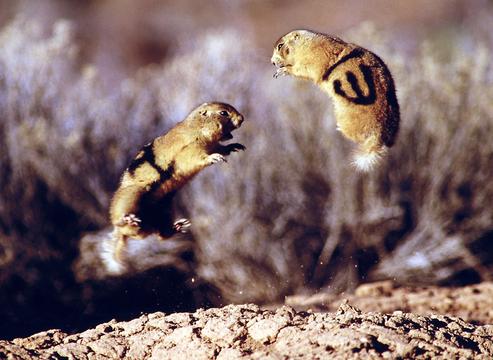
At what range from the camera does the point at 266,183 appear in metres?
9.83

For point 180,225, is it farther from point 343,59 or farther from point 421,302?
point 421,302

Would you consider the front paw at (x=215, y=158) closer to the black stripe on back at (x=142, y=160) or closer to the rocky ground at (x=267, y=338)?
the black stripe on back at (x=142, y=160)

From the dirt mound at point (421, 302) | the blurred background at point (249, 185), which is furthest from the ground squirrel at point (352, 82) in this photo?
the blurred background at point (249, 185)

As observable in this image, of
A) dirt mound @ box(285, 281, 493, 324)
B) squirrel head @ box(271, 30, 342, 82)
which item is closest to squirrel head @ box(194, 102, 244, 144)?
squirrel head @ box(271, 30, 342, 82)

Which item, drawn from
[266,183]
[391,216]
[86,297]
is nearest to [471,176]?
[391,216]

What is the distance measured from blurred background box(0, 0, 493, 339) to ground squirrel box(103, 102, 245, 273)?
516 cm

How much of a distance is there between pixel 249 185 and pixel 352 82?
20.6 feet

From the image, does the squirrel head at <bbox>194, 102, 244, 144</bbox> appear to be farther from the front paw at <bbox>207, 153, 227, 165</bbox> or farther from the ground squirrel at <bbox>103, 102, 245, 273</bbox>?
the front paw at <bbox>207, 153, 227, 165</bbox>

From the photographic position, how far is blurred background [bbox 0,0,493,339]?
9.16 meters

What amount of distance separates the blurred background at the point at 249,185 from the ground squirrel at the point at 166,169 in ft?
16.9

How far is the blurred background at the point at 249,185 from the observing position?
30.0ft

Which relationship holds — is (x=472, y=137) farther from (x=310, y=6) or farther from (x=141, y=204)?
(x=310, y=6)

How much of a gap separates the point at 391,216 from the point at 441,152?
1133 mm

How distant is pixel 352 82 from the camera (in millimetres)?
3518
